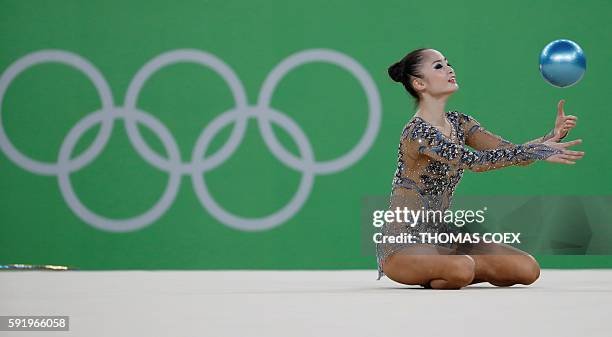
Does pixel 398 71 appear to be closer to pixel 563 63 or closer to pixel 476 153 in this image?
pixel 476 153

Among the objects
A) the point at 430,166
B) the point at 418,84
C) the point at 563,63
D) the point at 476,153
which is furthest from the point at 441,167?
the point at 563,63

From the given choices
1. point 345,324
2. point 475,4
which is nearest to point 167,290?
point 345,324

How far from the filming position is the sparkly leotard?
15.7 ft

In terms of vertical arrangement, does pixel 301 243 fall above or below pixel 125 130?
below

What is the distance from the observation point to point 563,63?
5.07 m

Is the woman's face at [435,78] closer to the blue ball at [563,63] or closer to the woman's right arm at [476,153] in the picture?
the woman's right arm at [476,153]

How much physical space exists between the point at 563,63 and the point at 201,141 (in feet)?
12.6

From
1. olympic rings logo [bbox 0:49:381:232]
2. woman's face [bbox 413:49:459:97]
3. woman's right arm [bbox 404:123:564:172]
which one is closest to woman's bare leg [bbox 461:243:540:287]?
woman's right arm [bbox 404:123:564:172]

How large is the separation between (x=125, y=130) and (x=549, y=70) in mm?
4197

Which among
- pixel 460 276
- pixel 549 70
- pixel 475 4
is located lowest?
pixel 460 276

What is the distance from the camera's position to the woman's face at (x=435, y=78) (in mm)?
5168

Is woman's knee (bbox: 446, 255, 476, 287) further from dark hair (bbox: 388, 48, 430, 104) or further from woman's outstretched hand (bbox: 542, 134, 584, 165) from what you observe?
dark hair (bbox: 388, 48, 430, 104)

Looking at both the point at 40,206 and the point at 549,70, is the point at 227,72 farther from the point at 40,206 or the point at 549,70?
the point at 549,70

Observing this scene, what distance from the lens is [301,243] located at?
811cm
